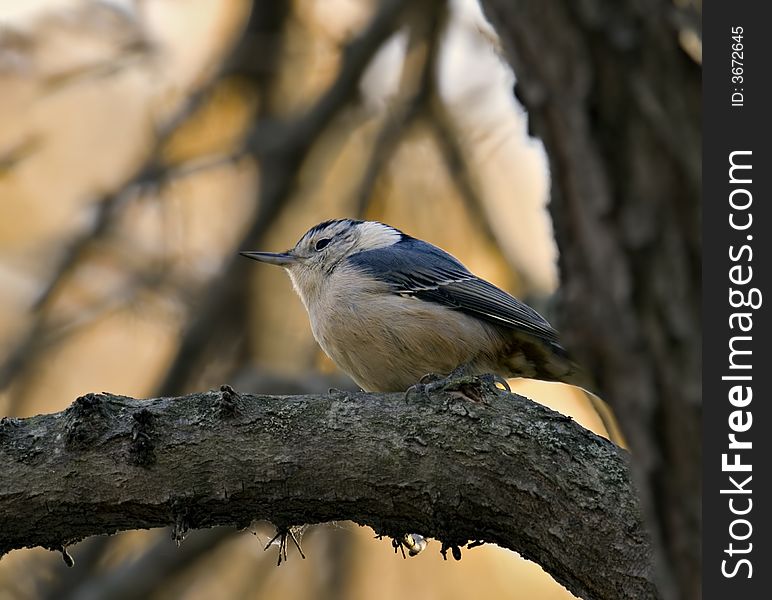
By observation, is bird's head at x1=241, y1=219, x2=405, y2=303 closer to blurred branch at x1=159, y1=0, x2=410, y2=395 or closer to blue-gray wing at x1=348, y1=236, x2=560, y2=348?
blue-gray wing at x1=348, y1=236, x2=560, y2=348

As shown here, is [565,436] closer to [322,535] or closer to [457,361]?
[457,361]

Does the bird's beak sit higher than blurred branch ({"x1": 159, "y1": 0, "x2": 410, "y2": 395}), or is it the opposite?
blurred branch ({"x1": 159, "y1": 0, "x2": 410, "y2": 395})

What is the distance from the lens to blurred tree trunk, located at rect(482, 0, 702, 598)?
1.27 metres

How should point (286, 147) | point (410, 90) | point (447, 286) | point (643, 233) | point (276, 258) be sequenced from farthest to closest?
1. point (410, 90)
2. point (286, 147)
3. point (276, 258)
4. point (447, 286)
5. point (643, 233)

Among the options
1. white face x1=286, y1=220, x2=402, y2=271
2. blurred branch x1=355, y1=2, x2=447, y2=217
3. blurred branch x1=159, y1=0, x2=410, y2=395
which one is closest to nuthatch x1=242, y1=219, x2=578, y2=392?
white face x1=286, y1=220, x2=402, y2=271

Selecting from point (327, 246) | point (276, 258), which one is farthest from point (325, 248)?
point (276, 258)

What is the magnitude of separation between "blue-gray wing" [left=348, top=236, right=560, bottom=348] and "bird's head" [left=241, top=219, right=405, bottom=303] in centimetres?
20

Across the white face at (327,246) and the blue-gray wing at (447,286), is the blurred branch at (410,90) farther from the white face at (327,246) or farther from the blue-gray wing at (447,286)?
the blue-gray wing at (447,286)

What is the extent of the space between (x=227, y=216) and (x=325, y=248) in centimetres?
128

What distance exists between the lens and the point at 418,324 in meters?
3.60

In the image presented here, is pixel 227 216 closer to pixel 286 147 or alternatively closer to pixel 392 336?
pixel 286 147

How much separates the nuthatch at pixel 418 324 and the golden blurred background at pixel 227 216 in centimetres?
74

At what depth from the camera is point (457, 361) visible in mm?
3602

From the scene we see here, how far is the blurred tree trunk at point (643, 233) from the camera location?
127 centimetres
